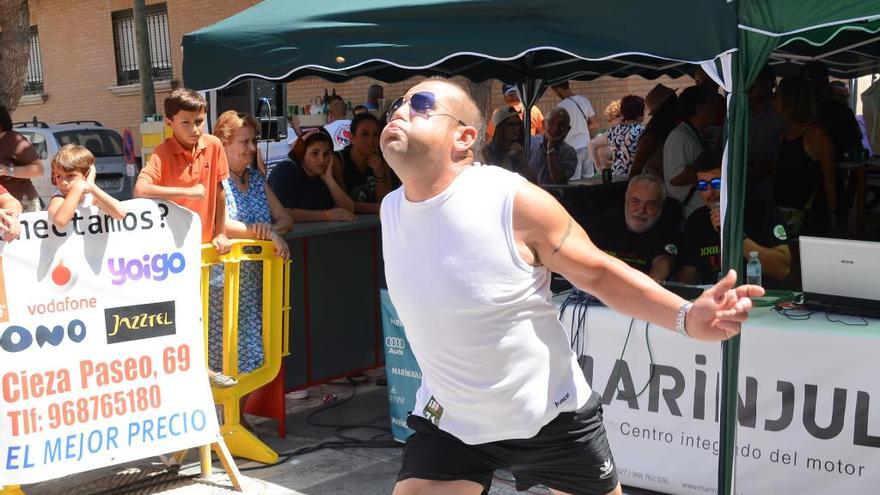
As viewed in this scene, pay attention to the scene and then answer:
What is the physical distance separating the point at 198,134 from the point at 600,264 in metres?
3.24

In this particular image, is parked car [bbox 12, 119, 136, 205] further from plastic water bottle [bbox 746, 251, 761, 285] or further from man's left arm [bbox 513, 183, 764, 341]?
man's left arm [bbox 513, 183, 764, 341]

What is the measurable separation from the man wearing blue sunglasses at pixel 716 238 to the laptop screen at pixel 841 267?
72cm

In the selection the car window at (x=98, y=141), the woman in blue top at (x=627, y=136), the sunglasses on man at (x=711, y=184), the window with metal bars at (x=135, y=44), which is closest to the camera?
the sunglasses on man at (x=711, y=184)

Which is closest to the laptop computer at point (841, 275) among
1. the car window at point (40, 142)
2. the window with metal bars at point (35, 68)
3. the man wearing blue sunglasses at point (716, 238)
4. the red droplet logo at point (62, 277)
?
the man wearing blue sunglasses at point (716, 238)

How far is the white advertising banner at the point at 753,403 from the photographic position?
4.19m

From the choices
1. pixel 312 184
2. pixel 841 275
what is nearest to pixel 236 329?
pixel 312 184

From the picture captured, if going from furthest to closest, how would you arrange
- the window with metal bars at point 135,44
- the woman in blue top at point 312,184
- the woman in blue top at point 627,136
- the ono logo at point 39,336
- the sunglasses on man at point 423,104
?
the window with metal bars at point 135,44 < the woman in blue top at point 627,136 < the woman in blue top at point 312,184 < the ono logo at point 39,336 < the sunglasses on man at point 423,104

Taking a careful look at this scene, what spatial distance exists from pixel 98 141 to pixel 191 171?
45.1ft

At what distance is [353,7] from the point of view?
5.32 m

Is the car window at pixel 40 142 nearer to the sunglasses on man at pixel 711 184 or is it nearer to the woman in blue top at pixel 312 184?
the woman in blue top at pixel 312 184

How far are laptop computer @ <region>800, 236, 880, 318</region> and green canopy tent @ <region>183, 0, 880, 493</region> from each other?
1.49ft

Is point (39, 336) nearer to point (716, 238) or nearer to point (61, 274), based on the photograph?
point (61, 274)

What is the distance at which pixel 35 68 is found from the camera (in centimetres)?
2772

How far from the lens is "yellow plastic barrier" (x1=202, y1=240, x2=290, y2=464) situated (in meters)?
5.31
